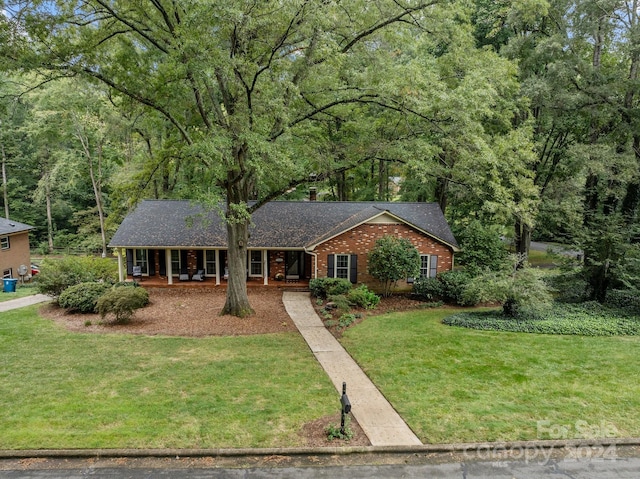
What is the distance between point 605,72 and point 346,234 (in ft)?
47.2

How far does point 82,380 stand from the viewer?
380 inches

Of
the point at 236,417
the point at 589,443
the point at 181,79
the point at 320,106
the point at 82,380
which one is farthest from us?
the point at 320,106

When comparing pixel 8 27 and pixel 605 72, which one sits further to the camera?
pixel 605 72

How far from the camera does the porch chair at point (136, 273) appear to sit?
20953mm

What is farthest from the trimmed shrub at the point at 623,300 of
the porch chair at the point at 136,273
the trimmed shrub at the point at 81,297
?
the porch chair at the point at 136,273

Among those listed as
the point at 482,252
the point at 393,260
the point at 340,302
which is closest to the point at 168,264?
the point at 340,302

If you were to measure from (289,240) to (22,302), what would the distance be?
11827 millimetres

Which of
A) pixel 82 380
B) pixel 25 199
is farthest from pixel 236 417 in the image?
pixel 25 199

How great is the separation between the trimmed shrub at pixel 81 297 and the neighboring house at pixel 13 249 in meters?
13.9

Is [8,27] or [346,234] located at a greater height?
[8,27]

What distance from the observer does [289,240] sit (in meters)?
20.6

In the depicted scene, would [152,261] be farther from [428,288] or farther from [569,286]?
[569,286]

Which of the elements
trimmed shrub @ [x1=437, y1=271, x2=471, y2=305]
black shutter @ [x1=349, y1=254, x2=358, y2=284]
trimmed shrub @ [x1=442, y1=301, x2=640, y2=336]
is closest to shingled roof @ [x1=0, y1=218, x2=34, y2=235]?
black shutter @ [x1=349, y1=254, x2=358, y2=284]

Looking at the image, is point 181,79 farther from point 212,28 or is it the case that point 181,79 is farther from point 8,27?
point 8,27
